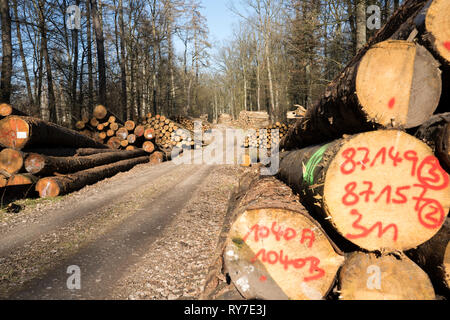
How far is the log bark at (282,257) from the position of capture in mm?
1993

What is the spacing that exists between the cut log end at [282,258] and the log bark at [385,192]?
0.24m

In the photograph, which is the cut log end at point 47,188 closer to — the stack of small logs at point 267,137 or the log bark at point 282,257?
the log bark at point 282,257

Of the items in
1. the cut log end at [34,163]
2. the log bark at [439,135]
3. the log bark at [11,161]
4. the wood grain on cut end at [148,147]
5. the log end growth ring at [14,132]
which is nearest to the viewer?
the log bark at [439,135]

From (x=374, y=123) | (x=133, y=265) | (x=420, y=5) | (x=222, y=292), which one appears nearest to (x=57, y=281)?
(x=133, y=265)

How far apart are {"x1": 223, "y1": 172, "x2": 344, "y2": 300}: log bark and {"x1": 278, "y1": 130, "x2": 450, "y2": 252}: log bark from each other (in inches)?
9.3

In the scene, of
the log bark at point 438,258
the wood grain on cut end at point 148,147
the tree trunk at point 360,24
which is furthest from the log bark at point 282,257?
the wood grain on cut end at point 148,147

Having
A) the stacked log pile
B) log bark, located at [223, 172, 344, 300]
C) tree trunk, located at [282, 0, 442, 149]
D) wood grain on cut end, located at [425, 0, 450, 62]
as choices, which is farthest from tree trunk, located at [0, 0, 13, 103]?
the stacked log pile

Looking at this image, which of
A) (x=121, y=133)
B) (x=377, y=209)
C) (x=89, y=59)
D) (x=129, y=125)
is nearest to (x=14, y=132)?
(x=121, y=133)

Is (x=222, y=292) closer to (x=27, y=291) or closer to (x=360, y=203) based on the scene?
(x=360, y=203)

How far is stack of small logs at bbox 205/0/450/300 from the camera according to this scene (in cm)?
185

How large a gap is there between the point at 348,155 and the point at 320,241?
724 mm

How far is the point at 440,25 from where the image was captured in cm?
190

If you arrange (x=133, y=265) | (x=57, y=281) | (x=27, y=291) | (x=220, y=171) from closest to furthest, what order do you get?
(x=27, y=291) < (x=57, y=281) < (x=133, y=265) < (x=220, y=171)
